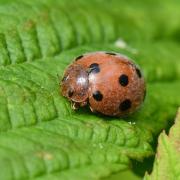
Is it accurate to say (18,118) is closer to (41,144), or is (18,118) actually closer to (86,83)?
(41,144)

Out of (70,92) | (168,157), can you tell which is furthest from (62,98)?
(168,157)

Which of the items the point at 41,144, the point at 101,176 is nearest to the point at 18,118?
the point at 41,144

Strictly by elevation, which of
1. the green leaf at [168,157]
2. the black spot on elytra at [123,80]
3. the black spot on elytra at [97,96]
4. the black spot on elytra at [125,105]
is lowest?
the green leaf at [168,157]

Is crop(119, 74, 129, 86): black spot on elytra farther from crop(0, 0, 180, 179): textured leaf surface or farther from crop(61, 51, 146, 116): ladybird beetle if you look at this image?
crop(0, 0, 180, 179): textured leaf surface

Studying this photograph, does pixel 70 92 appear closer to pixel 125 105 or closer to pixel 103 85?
pixel 103 85

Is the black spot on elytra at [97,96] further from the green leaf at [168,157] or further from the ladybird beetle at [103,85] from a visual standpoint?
the green leaf at [168,157]

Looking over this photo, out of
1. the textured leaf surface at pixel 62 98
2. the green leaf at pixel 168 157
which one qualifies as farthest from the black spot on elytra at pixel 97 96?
the green leaf at pixel 168 157
